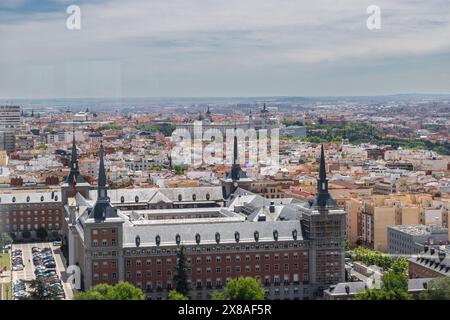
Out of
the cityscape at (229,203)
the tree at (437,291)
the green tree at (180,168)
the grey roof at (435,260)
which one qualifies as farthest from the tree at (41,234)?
the tree at (437,291)

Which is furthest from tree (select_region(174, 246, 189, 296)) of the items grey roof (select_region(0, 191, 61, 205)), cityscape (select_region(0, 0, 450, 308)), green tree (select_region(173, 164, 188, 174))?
green tree (select_region(173, 164, 188, 174))

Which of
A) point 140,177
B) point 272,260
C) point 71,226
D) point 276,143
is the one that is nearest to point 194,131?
point 276,143

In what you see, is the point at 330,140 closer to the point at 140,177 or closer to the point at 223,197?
the point at 140,177

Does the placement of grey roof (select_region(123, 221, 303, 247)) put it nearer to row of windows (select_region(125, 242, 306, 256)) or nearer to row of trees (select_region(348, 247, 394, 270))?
row of windows (select_region(125, 242, 306, 256))

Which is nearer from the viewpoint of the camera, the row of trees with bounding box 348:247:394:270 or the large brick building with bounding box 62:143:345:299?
the large brick building with bounding box 62:143:345:299

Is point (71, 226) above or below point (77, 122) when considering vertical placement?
below

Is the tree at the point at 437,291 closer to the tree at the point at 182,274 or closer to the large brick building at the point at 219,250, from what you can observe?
the large brick building at the point at 219,250

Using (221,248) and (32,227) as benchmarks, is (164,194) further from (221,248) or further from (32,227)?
(221,248)
